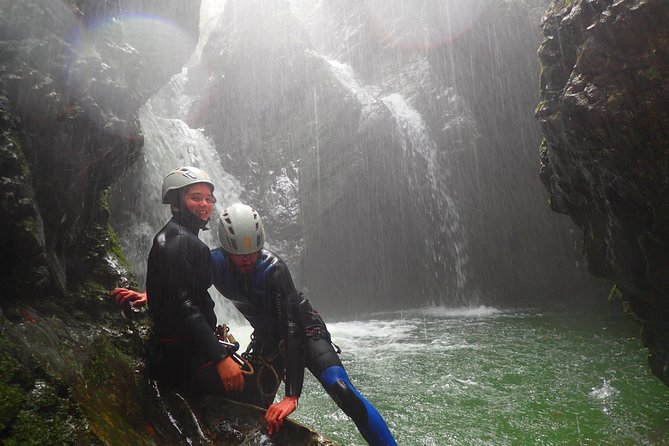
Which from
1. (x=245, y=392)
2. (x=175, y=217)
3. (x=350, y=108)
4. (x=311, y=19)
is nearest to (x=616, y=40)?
(x=175, y=217)

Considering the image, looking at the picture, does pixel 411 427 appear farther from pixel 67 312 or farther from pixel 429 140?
pixel 429 140

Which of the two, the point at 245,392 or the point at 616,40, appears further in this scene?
the point at 616,40

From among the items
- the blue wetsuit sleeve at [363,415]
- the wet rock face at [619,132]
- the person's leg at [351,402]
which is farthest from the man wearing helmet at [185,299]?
the wet rock face at [619,132]

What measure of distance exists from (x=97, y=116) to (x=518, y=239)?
18.0 meters

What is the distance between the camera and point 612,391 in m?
6.38

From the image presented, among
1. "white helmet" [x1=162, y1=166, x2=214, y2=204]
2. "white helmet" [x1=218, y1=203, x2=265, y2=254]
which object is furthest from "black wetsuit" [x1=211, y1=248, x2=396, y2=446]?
"white helmet" [x1=162, y1=166, x2=214, y2=204]

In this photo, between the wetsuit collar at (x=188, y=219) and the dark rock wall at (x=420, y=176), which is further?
the dark rock wall at (x=420, y=176)

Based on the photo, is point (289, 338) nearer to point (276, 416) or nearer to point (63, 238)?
point (276, 416)

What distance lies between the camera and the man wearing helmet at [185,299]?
3047 millimetres

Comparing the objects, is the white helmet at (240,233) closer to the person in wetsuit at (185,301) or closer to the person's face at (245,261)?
the person's face at (245,261)

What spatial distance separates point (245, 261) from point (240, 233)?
26 cm

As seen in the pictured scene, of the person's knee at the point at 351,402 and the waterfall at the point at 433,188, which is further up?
the waterfall at the point at 433,188

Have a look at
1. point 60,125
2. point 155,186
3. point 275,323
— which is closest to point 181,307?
point 275,323

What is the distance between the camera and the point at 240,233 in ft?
11.6
